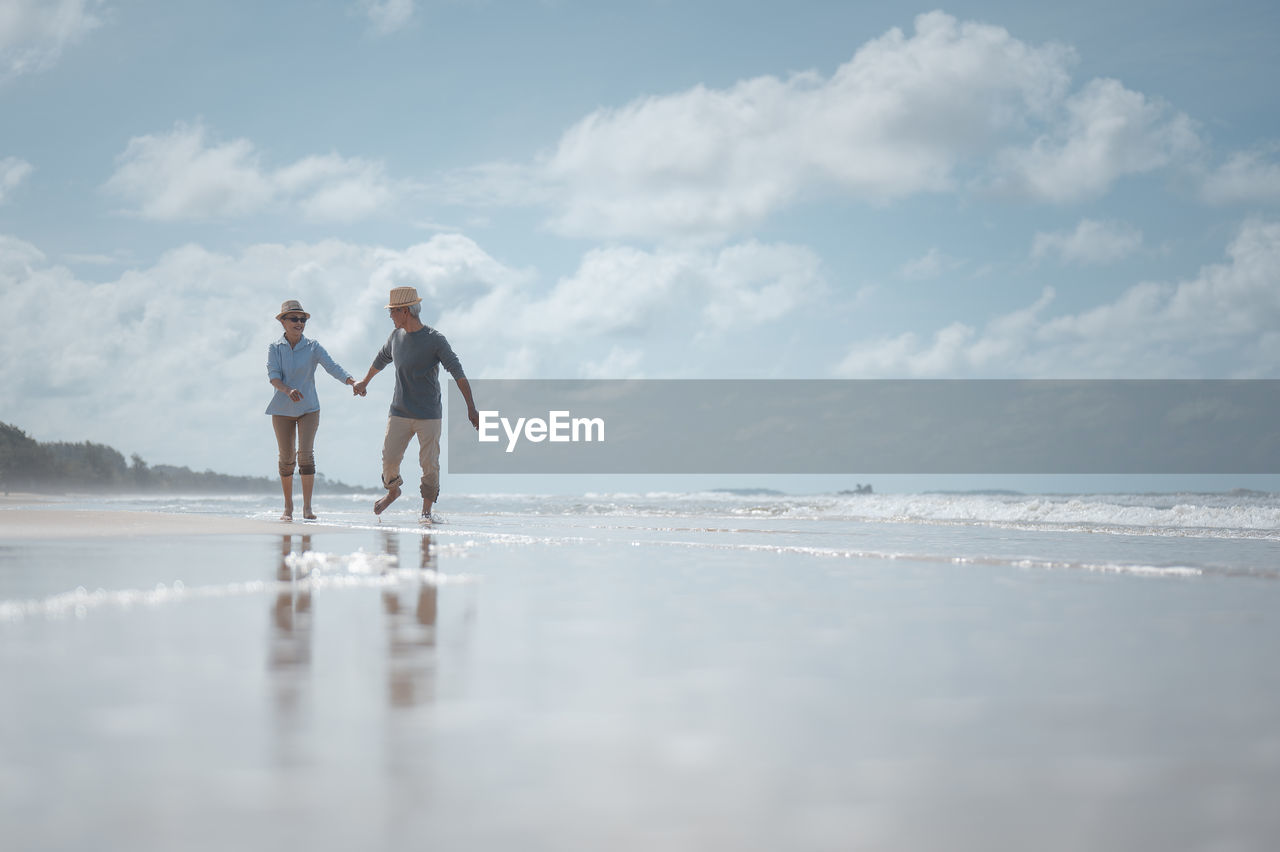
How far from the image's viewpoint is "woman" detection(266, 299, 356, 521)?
889 centimetres

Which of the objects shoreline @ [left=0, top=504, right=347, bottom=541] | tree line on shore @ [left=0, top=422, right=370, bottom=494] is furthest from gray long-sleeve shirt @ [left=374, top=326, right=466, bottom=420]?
tree line on shore @ [left=0, top=422, right=370, bottom=494]

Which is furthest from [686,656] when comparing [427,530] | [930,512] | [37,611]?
[930,512]

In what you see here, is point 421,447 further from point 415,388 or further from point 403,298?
point 403,298

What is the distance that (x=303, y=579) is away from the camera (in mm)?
3814

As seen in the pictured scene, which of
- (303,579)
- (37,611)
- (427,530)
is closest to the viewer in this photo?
(37,611)

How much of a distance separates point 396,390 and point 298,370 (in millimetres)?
886

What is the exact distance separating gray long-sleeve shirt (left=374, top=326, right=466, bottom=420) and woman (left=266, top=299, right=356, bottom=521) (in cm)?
48

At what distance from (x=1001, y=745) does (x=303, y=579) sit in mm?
2941

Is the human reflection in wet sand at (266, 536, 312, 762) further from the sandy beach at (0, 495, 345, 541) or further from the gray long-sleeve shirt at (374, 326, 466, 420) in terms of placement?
the gray long-sleeve shirt at (374, 326, 466, 420)

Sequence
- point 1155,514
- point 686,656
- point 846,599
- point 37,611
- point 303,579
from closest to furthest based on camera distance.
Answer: point 686,656
point 37,611
point 846,599
point 303,579
point 1155,514

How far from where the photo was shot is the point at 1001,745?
1561 mm

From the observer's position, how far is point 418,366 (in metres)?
9.03

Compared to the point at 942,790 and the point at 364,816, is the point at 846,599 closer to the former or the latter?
the point at 942,790

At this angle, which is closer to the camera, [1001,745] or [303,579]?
[1001,745]
